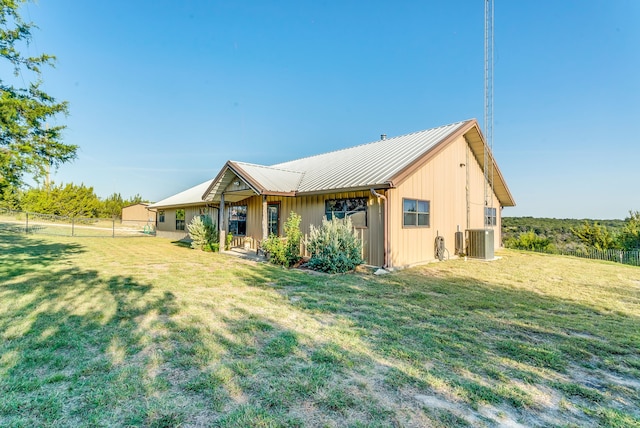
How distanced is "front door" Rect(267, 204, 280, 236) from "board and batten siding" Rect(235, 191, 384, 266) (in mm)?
195

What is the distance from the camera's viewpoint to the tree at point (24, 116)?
8.36m

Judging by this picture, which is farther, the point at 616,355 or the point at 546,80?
the point at 546,80

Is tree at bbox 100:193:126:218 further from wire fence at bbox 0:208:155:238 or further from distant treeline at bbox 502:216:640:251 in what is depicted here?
distant treeline at bbox 502:216:640:251

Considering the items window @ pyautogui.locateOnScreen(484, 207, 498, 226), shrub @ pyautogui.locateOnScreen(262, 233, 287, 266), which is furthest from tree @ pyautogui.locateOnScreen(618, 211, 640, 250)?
shrub @ pyautogui.locateOnScreen(262, 233, 287, 266)

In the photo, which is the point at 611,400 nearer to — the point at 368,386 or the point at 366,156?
the point at 368,386

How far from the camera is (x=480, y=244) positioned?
1177cm

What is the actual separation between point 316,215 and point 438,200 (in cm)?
458

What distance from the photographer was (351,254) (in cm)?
894

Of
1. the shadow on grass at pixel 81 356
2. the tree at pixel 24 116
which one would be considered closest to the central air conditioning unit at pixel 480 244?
the shadow on grass at pixel 81 356

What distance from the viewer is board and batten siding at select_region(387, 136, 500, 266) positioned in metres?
9.55

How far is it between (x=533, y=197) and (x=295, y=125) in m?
17.8

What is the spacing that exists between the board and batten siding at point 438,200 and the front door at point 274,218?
18.0ft

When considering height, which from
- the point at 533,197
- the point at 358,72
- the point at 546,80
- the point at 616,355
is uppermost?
the point at 358,72

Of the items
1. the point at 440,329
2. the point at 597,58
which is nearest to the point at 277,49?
the point at 597,58
